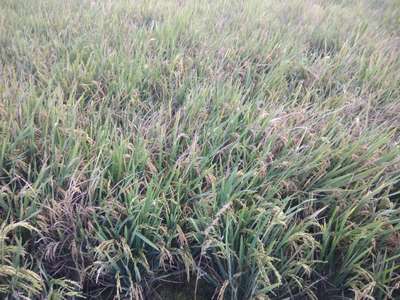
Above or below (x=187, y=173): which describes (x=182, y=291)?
below

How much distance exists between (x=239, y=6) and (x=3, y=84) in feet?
6.43

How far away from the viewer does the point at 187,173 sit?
132 centimetres

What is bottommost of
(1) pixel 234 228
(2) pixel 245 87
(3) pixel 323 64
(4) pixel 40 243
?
(4) pixel 40 243

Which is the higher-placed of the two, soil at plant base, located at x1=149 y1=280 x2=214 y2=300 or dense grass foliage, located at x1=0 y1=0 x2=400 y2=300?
dense grass foliage, located at x1=0 y1=0 x2=400 y2=300

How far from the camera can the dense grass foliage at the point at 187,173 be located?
112 cm

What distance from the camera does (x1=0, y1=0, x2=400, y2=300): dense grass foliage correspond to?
112cm

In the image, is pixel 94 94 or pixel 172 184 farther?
pixel 94 94

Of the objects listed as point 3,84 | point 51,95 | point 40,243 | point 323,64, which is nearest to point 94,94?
point 51,95

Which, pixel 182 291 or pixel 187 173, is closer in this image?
pixel 182 291

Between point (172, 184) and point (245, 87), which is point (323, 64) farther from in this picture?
point (172, 184)

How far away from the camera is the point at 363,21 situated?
280 cm

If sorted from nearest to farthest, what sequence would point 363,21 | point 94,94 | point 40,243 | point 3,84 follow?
point 40,243 < point 3,84 < point 94,94 < point 363,21

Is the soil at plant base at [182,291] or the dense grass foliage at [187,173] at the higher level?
the dense grass foliage at [187,173]

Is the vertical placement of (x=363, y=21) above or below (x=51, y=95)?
above
